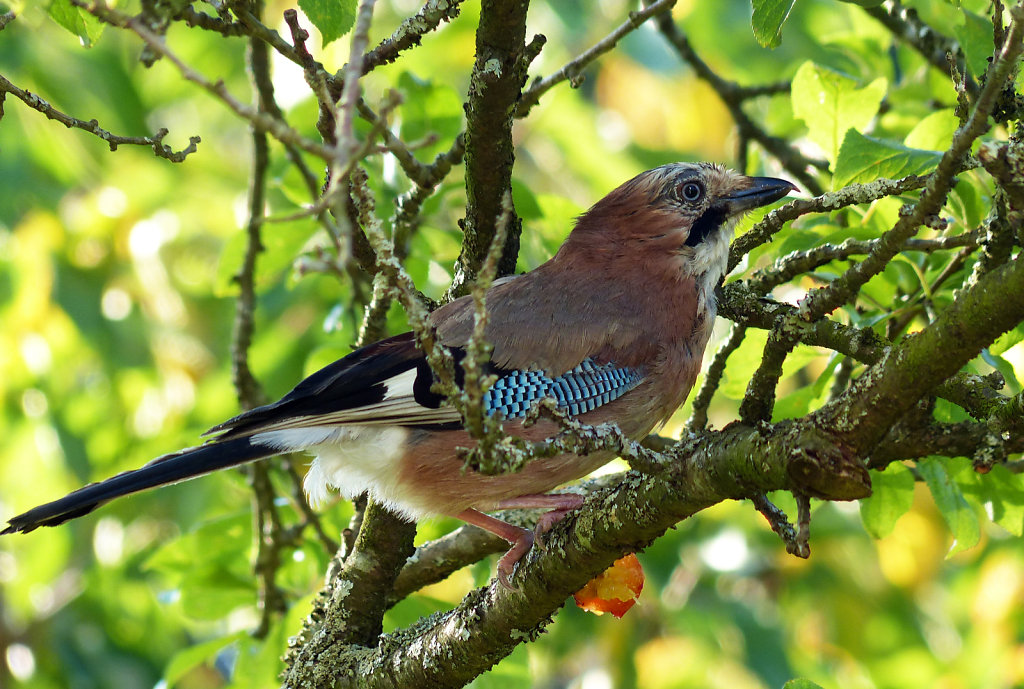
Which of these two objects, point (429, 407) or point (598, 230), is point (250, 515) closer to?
point (429, 407)

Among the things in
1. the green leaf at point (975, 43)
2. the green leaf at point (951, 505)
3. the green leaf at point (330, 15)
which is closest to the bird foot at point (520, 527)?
the green leaf at point (951, 505)

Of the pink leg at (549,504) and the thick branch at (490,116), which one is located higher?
the thick branch at (490,116)

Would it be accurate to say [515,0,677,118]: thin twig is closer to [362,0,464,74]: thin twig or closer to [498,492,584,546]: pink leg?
[362,0,464,74]: thin twig

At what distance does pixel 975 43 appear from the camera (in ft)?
13.4

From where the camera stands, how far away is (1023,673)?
21.2 ft

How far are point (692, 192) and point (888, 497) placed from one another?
1664 mm

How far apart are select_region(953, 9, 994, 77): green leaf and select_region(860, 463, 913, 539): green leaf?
1.53 metres

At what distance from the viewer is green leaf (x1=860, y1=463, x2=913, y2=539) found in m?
4.19

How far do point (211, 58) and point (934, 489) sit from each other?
253 inches

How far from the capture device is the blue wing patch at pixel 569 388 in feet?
13.9

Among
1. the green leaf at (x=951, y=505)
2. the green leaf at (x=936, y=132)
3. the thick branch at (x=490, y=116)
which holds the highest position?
the thick branch at (x=490, y=116)

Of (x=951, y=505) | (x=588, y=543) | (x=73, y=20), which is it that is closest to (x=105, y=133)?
(x=73, y=20)

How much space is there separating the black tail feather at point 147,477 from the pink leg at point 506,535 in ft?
2.90

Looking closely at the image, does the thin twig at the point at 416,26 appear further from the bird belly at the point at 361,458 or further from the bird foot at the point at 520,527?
the bird foot at the point at 520,527
